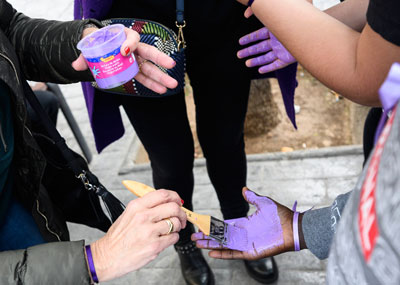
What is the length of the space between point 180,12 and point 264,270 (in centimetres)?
129

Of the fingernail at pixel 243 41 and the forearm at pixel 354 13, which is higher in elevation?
the forearm at pixel 354 13

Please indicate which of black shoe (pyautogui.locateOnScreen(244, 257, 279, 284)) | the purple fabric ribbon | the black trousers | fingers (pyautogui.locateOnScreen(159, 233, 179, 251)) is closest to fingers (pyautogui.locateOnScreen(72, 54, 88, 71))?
the black trousers

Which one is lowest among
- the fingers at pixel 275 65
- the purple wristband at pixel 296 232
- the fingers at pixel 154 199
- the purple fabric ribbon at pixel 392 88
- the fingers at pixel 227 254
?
the fingers at pixel 227 254

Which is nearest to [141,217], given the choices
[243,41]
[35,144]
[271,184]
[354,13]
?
[35,144]

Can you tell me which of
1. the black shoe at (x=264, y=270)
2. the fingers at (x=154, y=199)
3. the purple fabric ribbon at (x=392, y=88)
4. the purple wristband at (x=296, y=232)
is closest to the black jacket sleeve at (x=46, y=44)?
the fingers at (x=154, y=199)

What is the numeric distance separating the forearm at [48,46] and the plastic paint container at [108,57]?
0.41 ft

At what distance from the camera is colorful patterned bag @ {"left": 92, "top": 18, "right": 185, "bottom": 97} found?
4.10 feet

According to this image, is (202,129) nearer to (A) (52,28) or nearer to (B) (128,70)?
(B) (128,70)

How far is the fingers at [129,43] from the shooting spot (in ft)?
3.56

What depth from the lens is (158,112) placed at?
1.44 metres

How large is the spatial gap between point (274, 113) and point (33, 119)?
2.07 m

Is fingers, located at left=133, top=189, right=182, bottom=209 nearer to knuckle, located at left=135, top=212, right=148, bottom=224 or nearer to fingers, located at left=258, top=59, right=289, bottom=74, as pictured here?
knuckle, located at left=135, top=212, right=148, bottom=224

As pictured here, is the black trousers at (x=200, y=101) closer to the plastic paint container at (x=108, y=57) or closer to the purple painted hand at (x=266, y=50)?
the purple painted hand at (x=266, y=50)

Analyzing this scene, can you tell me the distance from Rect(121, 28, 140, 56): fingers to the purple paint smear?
24.8 inches
